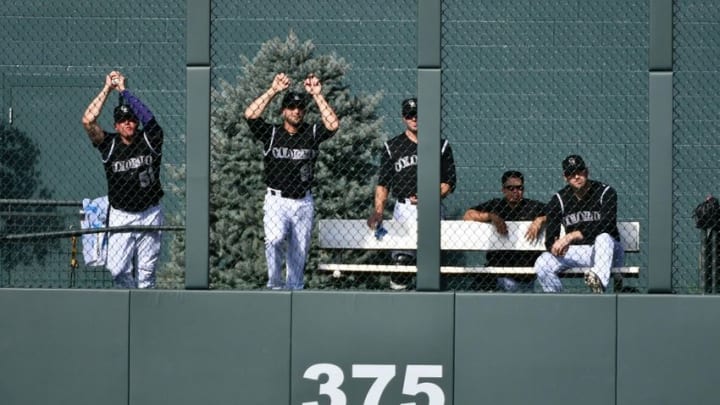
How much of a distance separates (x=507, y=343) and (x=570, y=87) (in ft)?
5.27

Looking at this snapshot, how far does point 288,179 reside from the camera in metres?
9.20

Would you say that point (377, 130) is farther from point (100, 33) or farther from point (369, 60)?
point (100, 33)

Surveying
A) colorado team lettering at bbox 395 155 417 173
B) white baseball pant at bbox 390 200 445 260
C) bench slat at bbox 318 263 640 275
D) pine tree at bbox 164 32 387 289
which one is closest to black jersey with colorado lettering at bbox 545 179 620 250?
bench slat at bbox 318 263 640 275

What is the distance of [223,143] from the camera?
10.4 m

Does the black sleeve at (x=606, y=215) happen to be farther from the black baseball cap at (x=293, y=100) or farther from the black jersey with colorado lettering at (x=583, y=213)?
the black baseball cap at (x=293, y=100)

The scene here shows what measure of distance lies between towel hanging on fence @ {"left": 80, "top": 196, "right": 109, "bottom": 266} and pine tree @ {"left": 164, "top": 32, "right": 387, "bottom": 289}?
2.44ft

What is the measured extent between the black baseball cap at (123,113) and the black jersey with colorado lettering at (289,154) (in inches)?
30.2

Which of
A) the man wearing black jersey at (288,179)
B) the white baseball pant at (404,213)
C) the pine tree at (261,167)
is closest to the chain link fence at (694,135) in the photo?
the white baseball pant at (404,213)

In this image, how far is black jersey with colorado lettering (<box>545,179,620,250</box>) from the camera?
8922mm

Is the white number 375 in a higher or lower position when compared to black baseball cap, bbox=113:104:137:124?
lower

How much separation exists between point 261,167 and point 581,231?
2.83m

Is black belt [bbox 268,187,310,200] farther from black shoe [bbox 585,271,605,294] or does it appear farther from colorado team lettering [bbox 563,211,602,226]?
black shoe [bbox 585,271,605,294]

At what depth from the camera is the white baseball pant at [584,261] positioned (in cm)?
884

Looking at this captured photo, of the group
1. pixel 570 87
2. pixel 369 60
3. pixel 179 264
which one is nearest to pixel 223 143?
pixel 179 264
